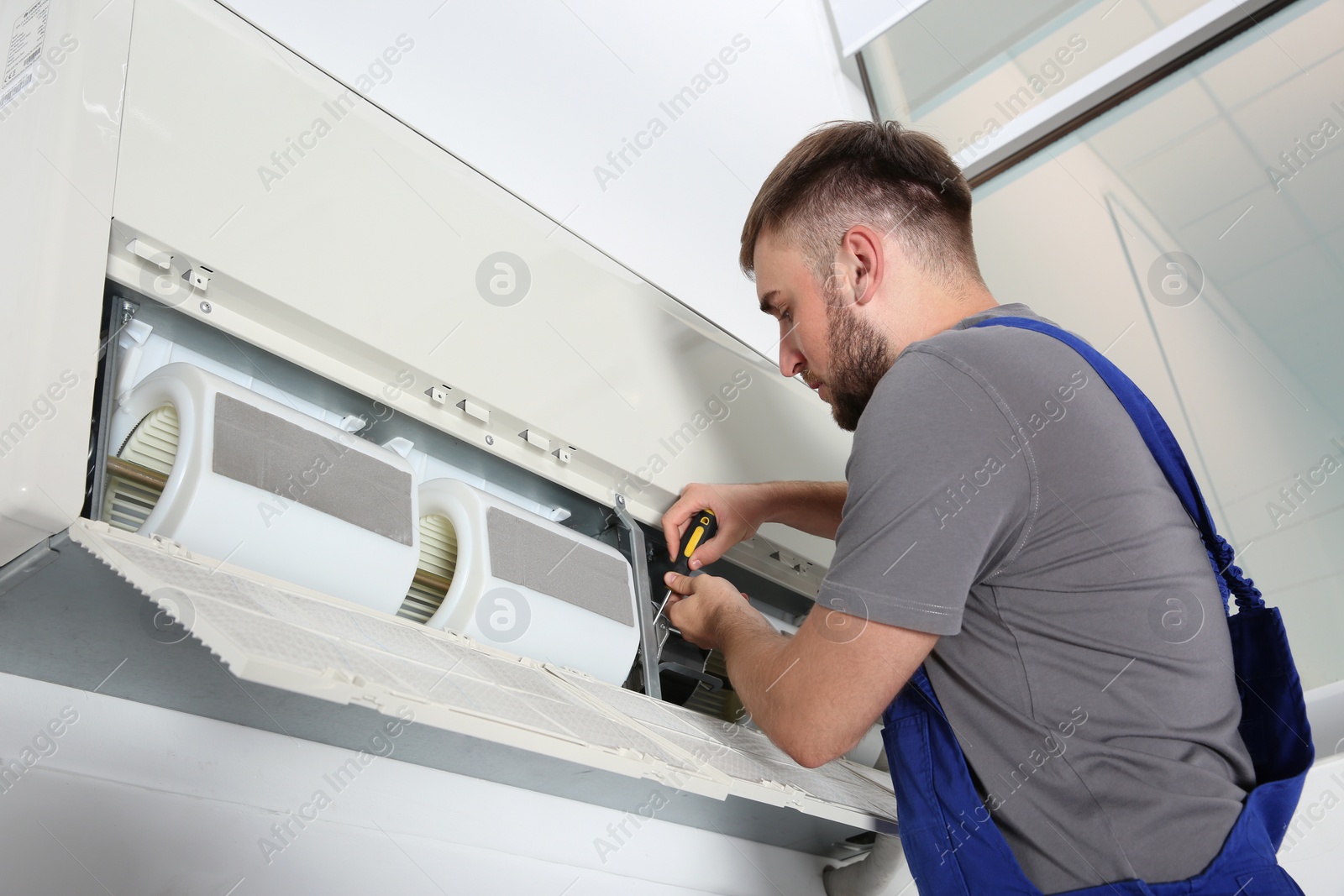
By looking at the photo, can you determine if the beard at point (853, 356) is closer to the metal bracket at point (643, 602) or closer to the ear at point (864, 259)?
the ear at point (864, 259)

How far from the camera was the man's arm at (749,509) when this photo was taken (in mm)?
1248

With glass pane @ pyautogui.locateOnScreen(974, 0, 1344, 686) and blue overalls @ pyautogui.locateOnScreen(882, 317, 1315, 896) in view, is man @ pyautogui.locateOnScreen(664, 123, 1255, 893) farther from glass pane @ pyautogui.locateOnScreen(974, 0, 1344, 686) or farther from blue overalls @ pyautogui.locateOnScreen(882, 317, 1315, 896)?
glass pane @ pyautogui.locateOnScreen(974, 0, 1344, 686)

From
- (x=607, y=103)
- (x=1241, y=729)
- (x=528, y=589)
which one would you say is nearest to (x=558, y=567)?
(x=528, y=589)

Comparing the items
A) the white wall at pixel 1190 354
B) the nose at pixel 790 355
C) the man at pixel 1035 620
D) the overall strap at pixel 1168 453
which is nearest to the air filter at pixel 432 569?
the man at pixel 1035 620

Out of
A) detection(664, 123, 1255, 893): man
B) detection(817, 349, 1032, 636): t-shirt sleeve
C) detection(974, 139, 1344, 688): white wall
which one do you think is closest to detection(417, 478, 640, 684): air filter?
detection(664, 123, 1255, 893): man

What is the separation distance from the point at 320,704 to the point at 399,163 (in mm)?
617

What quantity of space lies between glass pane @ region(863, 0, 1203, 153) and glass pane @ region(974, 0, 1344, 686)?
0.18 meters

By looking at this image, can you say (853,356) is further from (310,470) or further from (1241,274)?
(1241,274)

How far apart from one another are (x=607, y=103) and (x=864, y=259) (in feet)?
2.98

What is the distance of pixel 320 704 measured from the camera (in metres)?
0.77

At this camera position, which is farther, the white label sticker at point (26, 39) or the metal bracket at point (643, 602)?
the metal bracket at point (643, 602)

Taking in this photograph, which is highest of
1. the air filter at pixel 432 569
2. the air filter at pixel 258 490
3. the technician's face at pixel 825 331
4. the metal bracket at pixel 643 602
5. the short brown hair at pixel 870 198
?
Answer: the short brown hair at pixel 870 198

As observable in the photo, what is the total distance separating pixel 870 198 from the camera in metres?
1.18

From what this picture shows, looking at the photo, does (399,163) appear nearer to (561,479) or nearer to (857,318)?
(561,479)
